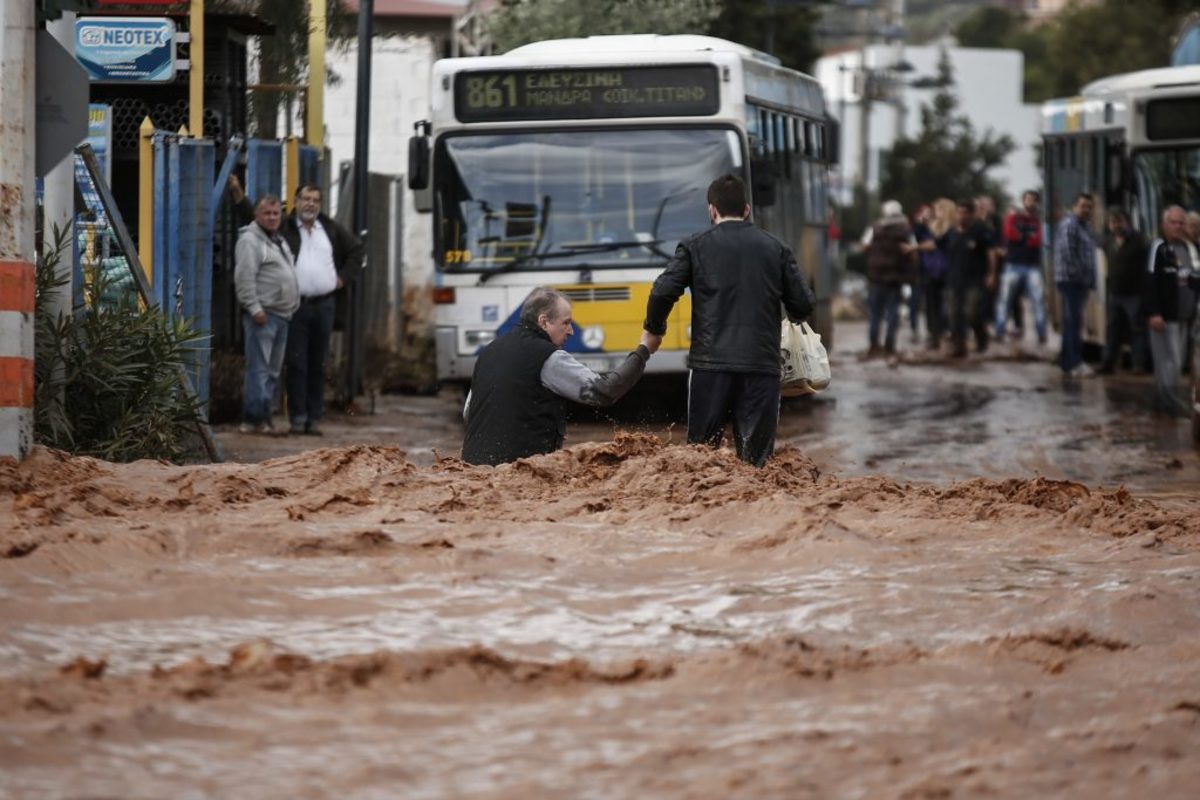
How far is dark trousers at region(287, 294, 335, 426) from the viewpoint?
17734mm

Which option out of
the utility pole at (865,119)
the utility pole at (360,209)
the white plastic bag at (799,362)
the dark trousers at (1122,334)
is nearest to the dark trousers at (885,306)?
the dark trousers at (1122,334)

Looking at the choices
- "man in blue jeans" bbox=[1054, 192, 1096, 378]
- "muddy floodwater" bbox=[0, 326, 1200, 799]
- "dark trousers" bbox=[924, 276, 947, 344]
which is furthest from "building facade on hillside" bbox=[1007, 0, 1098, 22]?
"muddy floodwater" bbox=[0, 326, 1200, 799]

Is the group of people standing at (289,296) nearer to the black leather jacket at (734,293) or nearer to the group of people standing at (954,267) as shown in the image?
the black leather jacket at (734,293)

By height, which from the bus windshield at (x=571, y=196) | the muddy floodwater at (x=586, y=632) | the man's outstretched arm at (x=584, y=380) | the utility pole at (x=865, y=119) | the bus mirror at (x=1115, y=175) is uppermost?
the utility pole at (x=865, y=119)

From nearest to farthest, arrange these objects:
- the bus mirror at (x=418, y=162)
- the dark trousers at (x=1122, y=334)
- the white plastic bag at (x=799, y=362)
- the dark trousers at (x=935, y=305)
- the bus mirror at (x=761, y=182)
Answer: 1. the white plastic bag at (x=799, y=362)
2. the bus mirror at (x=418, y=162)
3. the bus mirror at (x=761, y=182)
4. the dark trousers at (x=1122, y=334)
5. the dark trousers at (x=935, y=305)

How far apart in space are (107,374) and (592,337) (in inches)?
249

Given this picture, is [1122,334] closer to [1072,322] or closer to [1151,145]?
[1072,322]

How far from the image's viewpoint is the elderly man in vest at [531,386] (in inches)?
419

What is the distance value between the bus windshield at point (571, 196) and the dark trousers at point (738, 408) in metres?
7.06

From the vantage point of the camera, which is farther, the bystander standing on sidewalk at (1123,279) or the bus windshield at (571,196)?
the bystander standing on sidewalk at (1123,279)

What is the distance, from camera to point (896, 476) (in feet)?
49.2

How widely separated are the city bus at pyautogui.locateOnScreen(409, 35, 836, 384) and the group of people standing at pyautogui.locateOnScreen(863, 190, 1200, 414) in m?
4.09

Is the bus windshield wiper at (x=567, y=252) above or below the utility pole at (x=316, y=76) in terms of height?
below

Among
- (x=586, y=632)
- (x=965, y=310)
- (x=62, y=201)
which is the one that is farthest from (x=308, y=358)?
(x=965, y=310)
